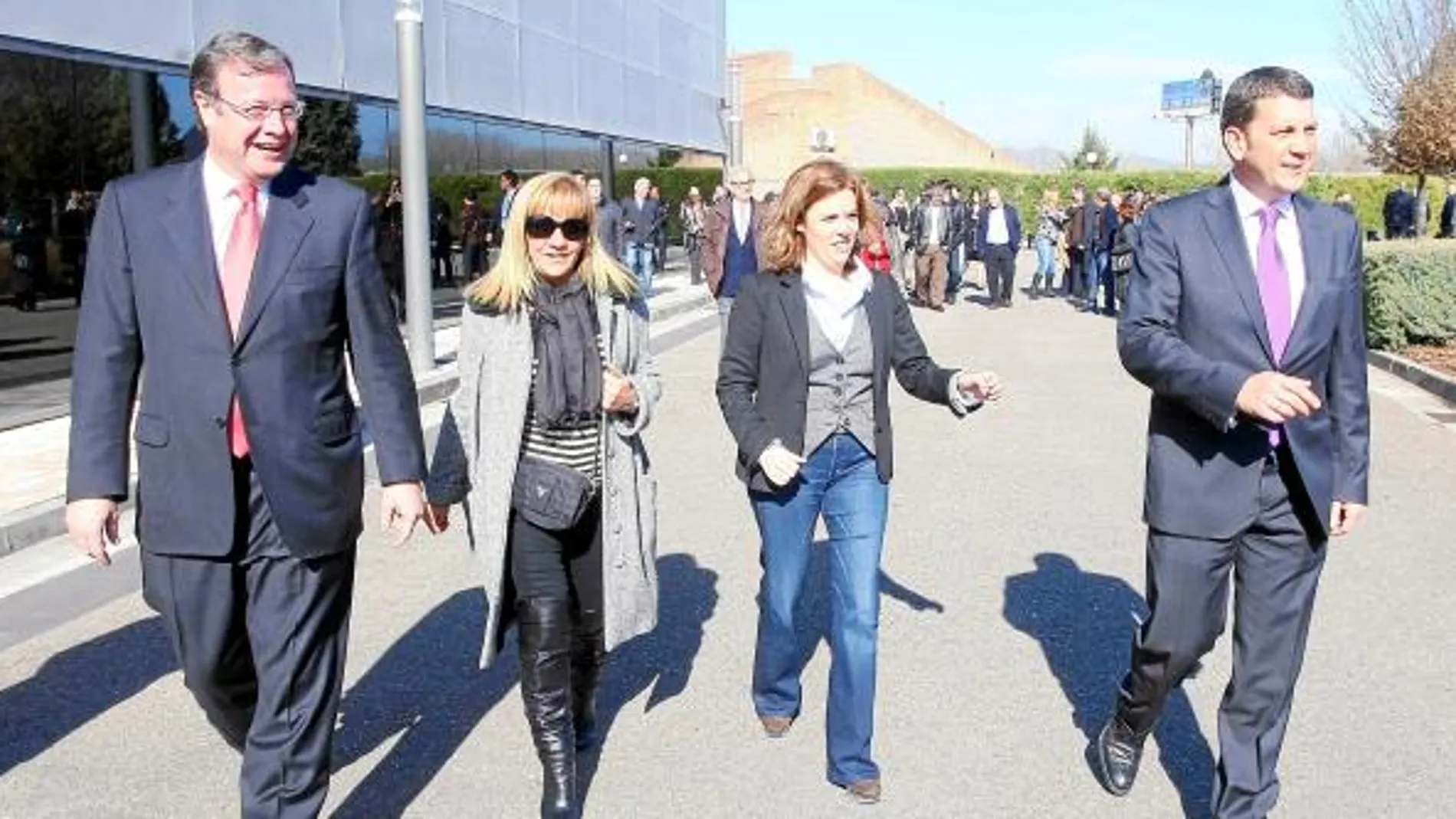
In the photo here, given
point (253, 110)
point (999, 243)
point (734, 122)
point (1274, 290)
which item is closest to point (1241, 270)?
point (1274, 290)

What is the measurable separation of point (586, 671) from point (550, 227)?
4.20 feet

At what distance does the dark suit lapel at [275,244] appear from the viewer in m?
3.08

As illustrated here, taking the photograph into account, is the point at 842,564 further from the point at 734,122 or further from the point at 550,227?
the point at 734,122

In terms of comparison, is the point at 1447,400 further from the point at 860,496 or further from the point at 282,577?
the point at 282,577

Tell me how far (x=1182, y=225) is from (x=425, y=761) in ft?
8.30

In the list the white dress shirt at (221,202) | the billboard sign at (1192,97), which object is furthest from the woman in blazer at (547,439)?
the billboard sign at (1192,97)

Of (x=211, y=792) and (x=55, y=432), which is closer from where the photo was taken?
(x=211, y=792)

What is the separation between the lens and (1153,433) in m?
3.67

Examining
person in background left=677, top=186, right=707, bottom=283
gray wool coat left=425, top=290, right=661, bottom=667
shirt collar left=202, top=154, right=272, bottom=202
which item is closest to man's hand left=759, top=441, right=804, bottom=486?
gray wool coat left=425, top=290, right=661, bottom=667

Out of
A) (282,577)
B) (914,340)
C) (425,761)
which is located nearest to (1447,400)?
(914,340)

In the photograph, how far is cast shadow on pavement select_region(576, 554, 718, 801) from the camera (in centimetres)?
446

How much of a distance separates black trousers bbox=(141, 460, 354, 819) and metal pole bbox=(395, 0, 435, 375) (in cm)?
904

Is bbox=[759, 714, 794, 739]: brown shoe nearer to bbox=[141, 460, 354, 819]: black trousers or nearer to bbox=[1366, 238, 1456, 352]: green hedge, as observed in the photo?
bbox=[141, 460, 354, 819]: black trousers

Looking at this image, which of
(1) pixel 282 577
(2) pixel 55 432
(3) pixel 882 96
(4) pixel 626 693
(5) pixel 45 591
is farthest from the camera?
(3) pixel 882 96
